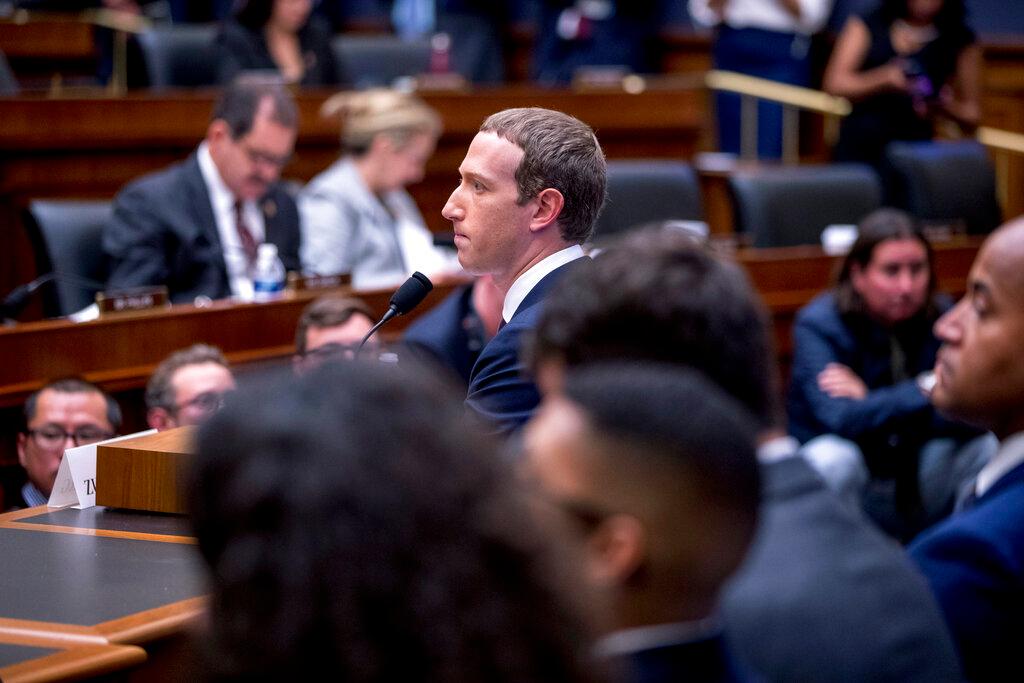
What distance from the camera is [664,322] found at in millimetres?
1122

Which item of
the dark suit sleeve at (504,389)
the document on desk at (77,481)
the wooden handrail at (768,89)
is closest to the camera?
the dark suit sleeve at (504,389)

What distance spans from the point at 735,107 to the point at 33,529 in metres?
4.95

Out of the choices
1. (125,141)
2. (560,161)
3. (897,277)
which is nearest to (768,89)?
(897,277)

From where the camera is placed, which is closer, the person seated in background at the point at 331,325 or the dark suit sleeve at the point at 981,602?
the dark suit sleeve at the point at 981,602

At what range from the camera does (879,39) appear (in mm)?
5516

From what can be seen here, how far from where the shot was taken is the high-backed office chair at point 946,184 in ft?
17.2

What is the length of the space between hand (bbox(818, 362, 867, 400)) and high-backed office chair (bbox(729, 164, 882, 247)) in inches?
45.2

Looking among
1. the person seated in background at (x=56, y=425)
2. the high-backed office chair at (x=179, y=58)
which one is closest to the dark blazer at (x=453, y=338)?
the person seated in background at (x=56, y=425)

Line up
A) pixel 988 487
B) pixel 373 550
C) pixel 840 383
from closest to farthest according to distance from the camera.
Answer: pixel 373 550
pixel 988 487
pixel 840 383

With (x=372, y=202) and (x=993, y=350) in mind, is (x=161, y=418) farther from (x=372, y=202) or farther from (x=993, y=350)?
Answer: (x=993, y=350)

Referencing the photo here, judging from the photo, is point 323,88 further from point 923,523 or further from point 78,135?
point 923,523

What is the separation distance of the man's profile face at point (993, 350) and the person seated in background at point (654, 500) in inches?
31.9

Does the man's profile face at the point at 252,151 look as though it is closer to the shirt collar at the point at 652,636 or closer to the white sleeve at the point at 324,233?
the white sleeve at the point at 324,233

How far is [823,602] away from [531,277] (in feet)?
3.72
